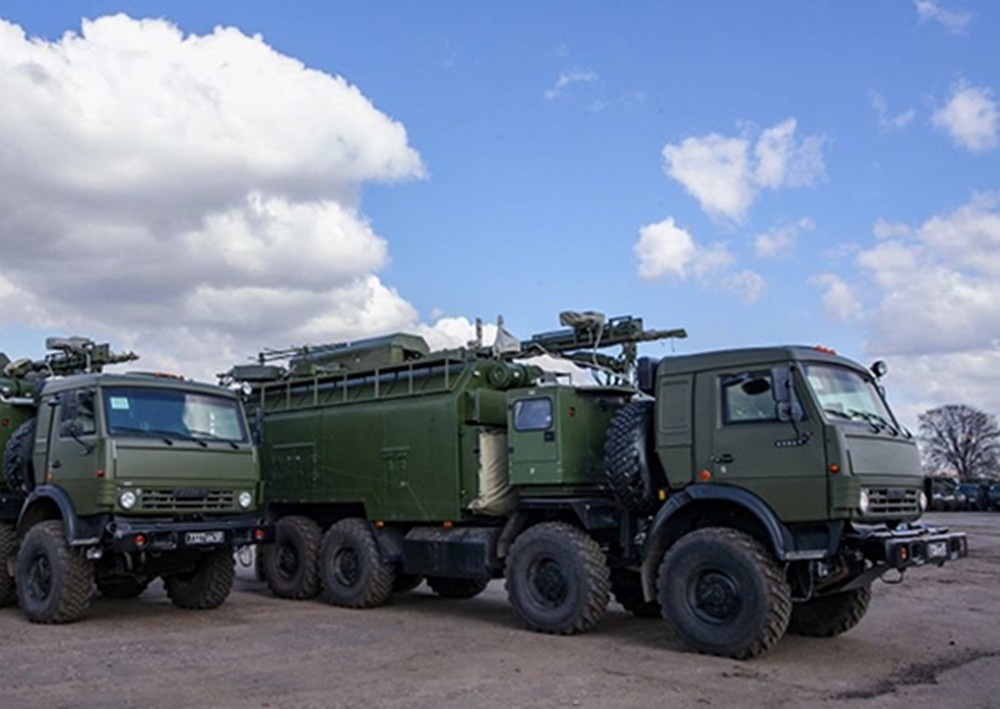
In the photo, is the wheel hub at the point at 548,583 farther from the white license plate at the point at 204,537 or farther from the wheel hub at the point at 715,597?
the white license plate at the point at 204,537

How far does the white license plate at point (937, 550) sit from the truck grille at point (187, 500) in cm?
772

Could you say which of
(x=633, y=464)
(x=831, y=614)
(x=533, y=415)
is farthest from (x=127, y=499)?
(x=831, y=614)

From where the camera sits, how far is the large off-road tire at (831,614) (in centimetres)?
1062

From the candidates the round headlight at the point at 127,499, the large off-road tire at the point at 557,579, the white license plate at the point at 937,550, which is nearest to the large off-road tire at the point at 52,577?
the round headlight at the point at 127,499

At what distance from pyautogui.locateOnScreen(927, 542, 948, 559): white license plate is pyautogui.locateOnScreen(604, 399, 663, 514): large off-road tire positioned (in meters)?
2.58

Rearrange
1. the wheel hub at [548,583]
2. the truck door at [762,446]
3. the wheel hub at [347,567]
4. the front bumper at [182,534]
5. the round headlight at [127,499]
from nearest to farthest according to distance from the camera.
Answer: the truck door at [762,446], the wheel hub at [548,583], the front bumper at [182,534], the round headlight at [127,499], the wheel hub at [347,567]

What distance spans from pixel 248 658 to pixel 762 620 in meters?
4.68

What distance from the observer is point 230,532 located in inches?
474

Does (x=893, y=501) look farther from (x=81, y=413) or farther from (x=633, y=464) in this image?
(x=81, y=413)

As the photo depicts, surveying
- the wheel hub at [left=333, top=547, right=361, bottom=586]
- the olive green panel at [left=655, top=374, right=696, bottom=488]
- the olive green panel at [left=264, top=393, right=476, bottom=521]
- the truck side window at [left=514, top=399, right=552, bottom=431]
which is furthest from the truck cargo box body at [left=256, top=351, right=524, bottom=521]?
the olive green panel at [left=655, top=374, right=696, bottom=488]

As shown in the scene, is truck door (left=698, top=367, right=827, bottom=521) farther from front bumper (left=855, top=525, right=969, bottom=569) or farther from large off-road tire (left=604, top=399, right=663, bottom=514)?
large off-road tire (left=604, top=399, right=663, bottom=514)

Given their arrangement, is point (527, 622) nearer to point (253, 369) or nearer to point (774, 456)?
point (774, 456)

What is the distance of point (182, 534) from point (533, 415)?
163 inches

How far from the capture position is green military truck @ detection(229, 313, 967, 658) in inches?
369
